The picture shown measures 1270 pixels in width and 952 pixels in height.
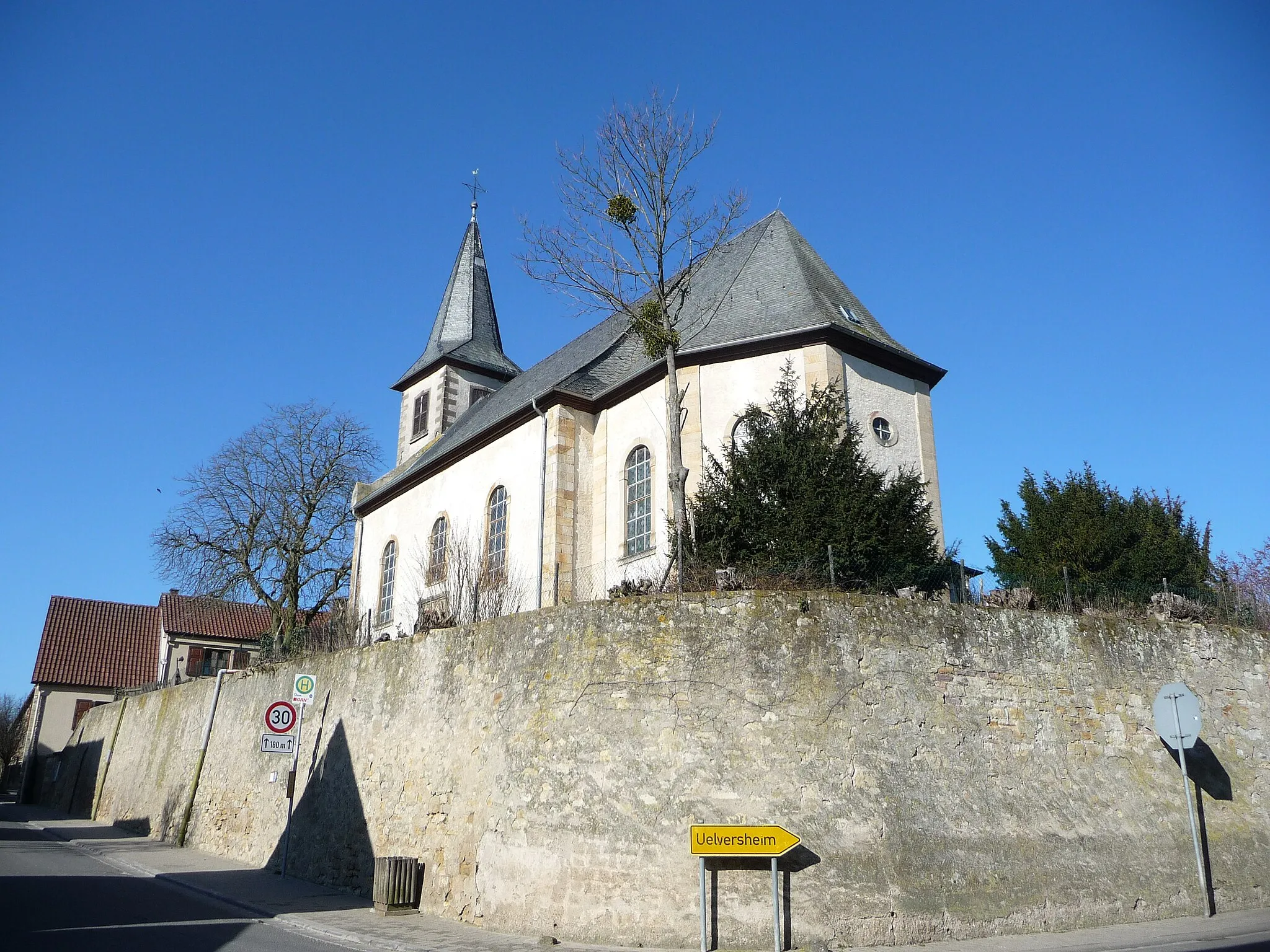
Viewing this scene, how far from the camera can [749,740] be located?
9.92 meters

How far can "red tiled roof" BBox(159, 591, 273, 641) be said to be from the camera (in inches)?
1602

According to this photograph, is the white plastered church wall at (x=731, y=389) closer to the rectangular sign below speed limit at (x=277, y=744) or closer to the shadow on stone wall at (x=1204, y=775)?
the rectangular sign below speed limit at (x=277, y=744)

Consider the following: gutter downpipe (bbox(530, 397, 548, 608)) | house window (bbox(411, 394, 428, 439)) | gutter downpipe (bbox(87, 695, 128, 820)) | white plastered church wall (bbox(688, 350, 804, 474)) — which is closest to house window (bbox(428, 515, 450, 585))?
gutter downpipe (bbox(530, 397, 548, 608))

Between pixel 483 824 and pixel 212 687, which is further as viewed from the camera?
pixel 212 687

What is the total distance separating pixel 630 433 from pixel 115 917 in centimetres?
1271

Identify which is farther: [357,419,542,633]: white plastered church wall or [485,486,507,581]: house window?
[485,486,507,581]: house window

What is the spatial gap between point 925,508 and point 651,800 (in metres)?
7.83

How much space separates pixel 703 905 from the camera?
8977 mm

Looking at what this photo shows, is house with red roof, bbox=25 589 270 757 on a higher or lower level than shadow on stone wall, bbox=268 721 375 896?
higher

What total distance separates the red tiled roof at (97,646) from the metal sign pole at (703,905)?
122 ft

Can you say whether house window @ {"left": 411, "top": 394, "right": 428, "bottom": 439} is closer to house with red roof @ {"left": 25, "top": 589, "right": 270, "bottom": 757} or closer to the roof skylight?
house with red roof @ {"left": 25, "top": 589, "right": 270, "bottom": 757}

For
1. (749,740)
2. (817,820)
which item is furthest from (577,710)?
(817,820)

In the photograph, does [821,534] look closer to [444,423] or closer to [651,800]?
[651,800]

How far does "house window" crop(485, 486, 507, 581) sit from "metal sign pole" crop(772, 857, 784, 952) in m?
13.1
